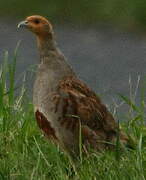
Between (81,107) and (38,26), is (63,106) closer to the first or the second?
(81,107)

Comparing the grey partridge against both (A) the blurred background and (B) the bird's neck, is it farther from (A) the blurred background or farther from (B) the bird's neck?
(A) the blurred background

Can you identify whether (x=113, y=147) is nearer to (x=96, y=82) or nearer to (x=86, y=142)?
(x=86, y=142)

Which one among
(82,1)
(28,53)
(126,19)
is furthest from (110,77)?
(82,1)

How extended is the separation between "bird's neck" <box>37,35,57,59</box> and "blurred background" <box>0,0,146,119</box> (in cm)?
284

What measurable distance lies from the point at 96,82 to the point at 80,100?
317 centimetres

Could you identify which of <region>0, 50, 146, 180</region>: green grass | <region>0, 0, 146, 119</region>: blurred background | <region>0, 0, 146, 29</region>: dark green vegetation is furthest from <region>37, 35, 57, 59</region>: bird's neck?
<region>0, 0, 146, 29</region>: dark green vegetation

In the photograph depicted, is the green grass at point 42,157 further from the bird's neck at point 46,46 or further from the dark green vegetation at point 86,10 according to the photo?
the dark green vegetation at point 86,10

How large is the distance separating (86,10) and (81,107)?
5800 millimetres

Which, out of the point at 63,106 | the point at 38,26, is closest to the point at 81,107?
the point at 63,106

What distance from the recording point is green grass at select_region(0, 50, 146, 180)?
5.50 meters

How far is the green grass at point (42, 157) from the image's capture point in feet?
18.1

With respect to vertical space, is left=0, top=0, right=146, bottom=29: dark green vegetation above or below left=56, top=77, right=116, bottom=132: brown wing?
above

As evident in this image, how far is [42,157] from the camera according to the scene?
5902 millimetres

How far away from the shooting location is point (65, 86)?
6016 mm
